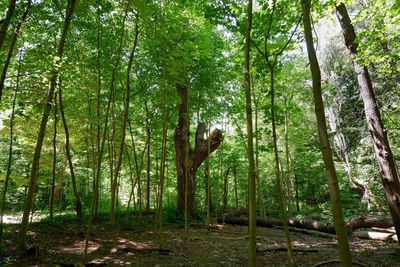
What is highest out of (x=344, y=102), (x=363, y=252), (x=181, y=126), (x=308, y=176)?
(x=344, y=102)

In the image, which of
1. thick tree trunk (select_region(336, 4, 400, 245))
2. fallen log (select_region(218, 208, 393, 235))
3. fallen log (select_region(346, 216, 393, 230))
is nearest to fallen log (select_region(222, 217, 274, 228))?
fallen log (select_region(218, 208, 393, 235))

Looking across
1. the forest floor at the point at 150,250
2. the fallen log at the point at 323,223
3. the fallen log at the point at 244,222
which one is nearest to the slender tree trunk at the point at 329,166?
the forest floor at the point at 150,250

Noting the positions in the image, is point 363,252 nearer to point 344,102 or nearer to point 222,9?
point 222,9

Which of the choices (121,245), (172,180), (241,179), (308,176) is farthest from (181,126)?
(308,176)

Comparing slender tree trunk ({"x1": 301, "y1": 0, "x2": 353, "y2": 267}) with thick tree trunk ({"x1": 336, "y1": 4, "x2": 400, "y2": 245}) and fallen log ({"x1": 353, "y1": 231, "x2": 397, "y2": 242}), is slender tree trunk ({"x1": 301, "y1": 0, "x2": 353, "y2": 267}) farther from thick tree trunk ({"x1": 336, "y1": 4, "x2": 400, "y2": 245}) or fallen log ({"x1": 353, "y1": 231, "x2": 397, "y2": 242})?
fallen log ({"x1": 353, "y1": 231, "x2": 397, "y2": 242})

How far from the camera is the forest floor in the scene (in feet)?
18.0

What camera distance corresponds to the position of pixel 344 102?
1831 cm

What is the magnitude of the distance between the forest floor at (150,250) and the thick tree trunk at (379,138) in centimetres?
128

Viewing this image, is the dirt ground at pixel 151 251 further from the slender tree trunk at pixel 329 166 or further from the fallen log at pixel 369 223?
the slender tree trunk at pixel 329 166

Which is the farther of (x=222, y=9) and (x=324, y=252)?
(x=324, y=252)

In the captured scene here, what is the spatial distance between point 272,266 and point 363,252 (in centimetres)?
298

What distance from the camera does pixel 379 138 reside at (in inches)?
226

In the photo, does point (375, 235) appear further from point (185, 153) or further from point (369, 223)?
point (185, 153)

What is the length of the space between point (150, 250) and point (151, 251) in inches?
1.3
